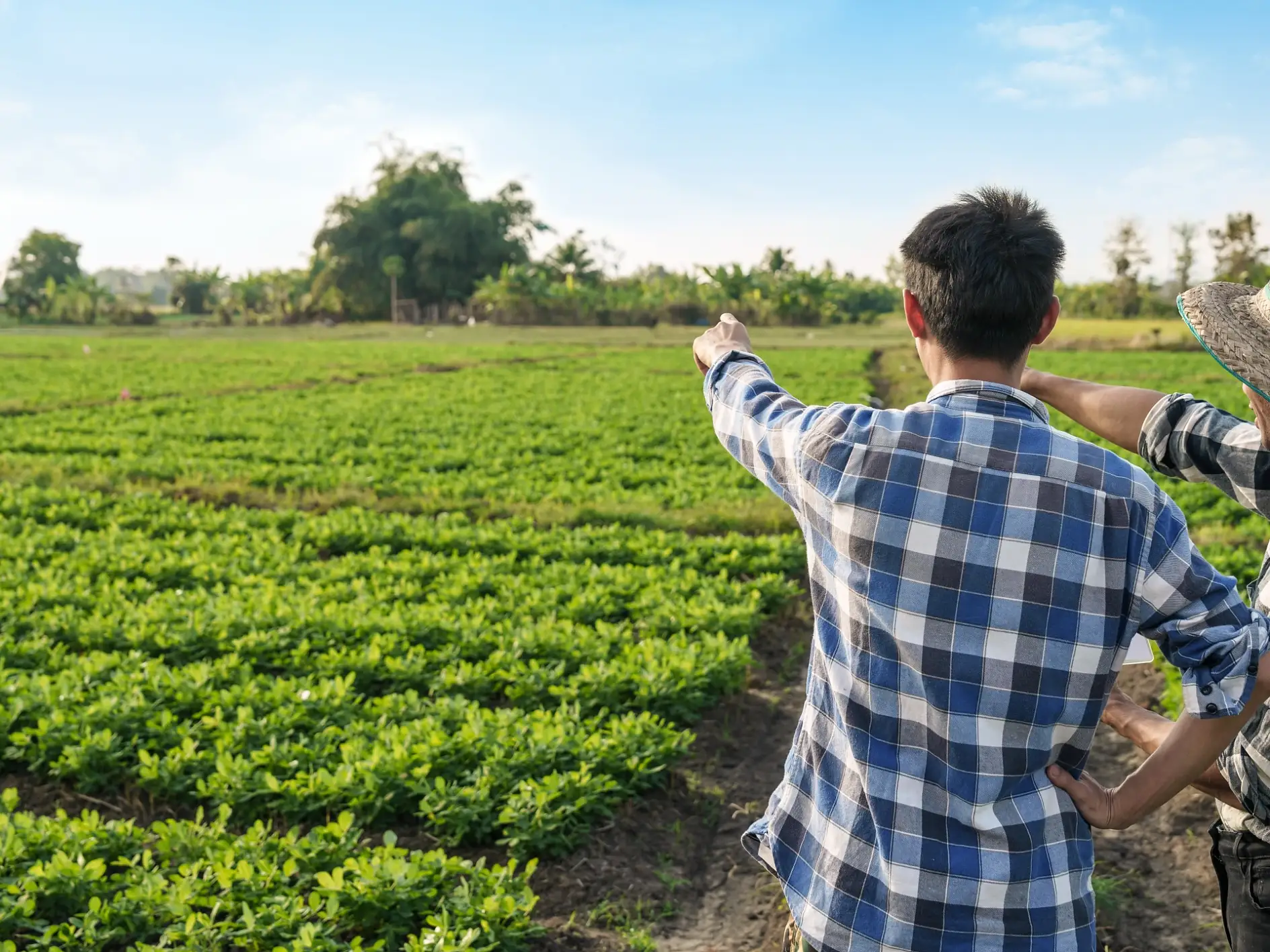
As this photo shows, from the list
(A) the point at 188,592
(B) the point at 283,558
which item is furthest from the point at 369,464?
(A) the point at 188,592

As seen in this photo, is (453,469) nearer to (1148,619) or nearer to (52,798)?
(52,798)

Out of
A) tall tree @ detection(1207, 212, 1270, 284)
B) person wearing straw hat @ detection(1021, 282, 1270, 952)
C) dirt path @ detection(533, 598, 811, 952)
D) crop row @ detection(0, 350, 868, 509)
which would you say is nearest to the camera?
person wearing straw hat @ detection(1021, 282, 1270, 952)

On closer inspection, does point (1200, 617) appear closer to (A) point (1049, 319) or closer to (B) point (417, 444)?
(A) point (1049, 319)

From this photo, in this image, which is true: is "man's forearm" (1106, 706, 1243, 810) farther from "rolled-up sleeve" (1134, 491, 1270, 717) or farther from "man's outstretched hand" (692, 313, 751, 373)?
"man's outstretched hand" (692, 313, 751, 373)

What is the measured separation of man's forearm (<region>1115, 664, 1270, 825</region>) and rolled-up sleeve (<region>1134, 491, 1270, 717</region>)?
3.8 inches

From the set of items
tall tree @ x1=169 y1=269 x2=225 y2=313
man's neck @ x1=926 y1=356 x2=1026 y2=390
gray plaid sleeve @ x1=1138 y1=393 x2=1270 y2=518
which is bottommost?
gray plaid sleeve @ x1=1138 y1=393 x2=1270 y2=518

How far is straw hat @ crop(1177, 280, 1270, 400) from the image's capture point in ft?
6.43

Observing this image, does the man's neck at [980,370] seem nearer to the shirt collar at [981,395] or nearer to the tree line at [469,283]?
the shirt collar at [981,395]

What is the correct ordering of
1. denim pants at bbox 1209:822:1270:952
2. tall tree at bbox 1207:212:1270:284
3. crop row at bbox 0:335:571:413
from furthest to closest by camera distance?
1. tall tree at bbox 1207:212:1270:284
2. crop row at bbox 0:335:571:413
3. denim pants at bbox 1209:822:1270:952

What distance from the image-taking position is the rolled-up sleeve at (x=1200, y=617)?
162cm

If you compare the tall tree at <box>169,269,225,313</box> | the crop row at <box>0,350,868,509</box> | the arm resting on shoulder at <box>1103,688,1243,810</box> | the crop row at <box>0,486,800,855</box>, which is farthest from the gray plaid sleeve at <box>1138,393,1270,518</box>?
the tall tree at <box>169,269,225,313</box>

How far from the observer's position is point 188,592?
755 cm

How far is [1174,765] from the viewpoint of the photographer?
5.83 feet

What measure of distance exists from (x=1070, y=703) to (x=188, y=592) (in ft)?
23.4
